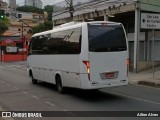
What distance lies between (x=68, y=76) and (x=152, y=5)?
53.1 ft

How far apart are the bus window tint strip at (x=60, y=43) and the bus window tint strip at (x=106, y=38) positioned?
20.4 inches

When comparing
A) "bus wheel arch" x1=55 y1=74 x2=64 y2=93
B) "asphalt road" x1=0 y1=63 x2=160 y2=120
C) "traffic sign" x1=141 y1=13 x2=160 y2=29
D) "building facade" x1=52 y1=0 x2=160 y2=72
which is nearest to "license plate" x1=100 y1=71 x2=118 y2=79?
"asphalt road" x1=0 y1=63 x2=160 y2=120

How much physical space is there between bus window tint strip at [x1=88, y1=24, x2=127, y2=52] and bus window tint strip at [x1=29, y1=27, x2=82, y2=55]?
52 cm

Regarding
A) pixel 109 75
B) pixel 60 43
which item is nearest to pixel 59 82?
pixel 60 43

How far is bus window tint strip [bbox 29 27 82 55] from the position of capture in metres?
14.2

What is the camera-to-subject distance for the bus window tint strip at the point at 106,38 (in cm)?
1363

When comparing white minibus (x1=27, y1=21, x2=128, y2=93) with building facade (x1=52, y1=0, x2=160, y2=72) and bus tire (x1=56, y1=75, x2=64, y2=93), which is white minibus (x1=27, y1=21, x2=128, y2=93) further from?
building facade (x1=52, y1=0, x2=160, y2=72)

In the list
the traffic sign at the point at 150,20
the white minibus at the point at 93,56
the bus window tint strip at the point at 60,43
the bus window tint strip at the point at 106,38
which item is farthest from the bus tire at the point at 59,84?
the traffic sign at the point at 150,20

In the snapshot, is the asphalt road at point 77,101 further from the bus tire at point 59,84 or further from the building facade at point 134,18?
the building facade at point 134,18

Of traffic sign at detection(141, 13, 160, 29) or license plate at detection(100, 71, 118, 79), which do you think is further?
traffic sign at detection(141, 13, 160, 29)

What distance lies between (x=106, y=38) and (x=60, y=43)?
8.62ft

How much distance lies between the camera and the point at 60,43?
1580cm

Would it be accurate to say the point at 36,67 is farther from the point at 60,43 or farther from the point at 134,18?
the point at 134,18

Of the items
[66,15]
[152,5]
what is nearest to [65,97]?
[152,5]
